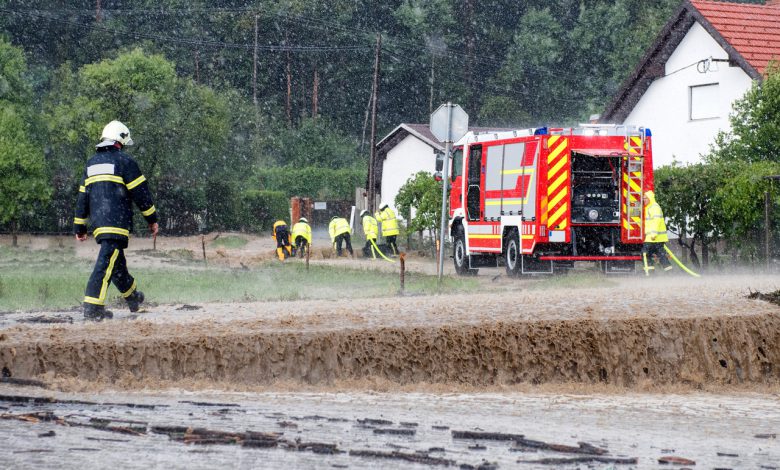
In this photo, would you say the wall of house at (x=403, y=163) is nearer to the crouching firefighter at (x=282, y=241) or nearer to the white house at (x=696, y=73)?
the white house at (x=696, y=73)

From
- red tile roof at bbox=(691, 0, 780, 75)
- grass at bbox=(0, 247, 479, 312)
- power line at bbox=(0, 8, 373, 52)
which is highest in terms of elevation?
power line at bbox=(0, 8, 373, 52)

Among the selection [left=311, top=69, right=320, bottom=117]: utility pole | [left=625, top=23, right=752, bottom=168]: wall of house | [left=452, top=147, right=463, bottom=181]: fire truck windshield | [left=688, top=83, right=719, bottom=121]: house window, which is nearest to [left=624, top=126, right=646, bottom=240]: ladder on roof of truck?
[left=452, top=147, right=463, bottom=181]: fire truck windshield

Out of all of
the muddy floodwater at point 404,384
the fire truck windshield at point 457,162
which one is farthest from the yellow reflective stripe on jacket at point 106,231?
the fire truck windshield at point 457,162

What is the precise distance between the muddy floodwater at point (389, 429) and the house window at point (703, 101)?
82.9 feet

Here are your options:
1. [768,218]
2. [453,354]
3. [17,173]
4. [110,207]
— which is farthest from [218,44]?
[453,354]

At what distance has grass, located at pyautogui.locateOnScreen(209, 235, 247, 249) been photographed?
143 feet

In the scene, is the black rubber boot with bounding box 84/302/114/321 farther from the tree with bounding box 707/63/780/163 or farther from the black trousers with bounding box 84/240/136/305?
the tree with bounding box 707/63/780/163

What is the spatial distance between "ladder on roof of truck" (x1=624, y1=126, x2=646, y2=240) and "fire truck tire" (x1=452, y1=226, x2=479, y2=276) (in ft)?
12.9

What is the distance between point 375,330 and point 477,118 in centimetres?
6450

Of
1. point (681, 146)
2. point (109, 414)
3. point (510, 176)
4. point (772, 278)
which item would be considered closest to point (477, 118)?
point (681, 146)

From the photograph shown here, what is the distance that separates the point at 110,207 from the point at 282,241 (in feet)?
63.9

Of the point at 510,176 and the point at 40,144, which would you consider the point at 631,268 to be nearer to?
the point at 510,176

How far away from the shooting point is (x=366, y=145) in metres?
77.4

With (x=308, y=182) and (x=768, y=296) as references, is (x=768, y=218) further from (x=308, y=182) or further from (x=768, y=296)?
(x=308, y=182)
